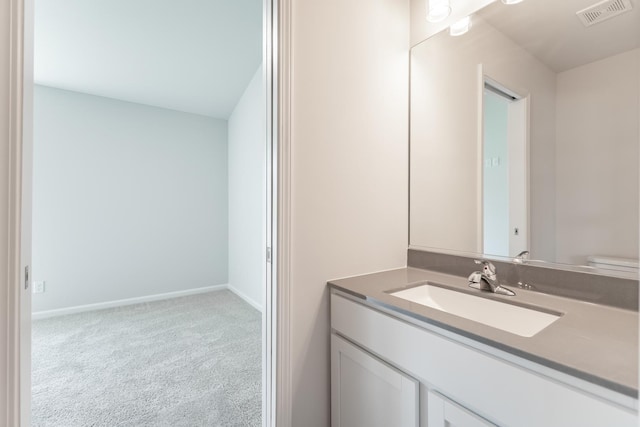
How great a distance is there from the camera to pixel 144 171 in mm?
3428

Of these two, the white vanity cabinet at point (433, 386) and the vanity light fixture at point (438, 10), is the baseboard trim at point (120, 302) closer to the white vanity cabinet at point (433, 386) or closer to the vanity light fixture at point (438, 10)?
the white vanity cabinet at point (433, 386)

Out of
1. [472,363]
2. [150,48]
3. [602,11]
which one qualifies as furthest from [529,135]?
[150,48]

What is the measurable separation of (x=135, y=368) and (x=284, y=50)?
2.28 m

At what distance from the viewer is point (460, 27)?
140 centimetres

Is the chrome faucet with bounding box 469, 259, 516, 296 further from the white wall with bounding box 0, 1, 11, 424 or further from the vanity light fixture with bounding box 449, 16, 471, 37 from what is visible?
the white wall with bounding box 0, 1, 11, 424

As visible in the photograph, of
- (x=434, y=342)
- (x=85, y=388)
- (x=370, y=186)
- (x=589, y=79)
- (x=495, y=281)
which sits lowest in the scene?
(x=85, y=388)

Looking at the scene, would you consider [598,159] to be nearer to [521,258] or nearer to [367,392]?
[521,258]

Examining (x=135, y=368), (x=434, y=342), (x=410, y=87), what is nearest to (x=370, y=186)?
(x=410, y=87)

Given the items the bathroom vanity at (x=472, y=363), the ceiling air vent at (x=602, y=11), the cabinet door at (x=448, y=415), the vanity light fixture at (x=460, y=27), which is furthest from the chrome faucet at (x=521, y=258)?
the vanity light fixture at (x=460, y=27)

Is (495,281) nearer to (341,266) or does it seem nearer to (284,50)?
(341,266)

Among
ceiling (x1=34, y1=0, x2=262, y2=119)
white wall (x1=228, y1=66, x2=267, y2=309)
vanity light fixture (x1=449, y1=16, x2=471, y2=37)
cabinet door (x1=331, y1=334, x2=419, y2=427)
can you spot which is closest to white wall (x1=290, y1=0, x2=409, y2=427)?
cabinet door (x1=331, y1=334, x2=419, y2=427)

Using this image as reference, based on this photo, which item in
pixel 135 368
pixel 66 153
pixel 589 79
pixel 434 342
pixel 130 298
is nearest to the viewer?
pixel 434 342

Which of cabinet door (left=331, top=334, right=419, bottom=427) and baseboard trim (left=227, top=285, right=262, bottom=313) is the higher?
cabinet door (left=331, top=334, right=419, bottom=427)

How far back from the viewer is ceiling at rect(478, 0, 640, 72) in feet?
3.21
